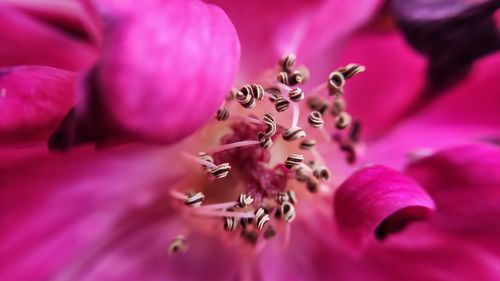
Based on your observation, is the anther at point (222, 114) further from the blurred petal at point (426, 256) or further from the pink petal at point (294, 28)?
the blurred petal at point (426, 256)

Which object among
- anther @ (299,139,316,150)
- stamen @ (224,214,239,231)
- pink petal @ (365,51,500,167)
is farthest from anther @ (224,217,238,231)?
pink petal @ (365,51,500,167)

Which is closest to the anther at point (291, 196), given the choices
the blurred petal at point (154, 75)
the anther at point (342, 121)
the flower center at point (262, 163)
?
the flower center at point (262, 163)

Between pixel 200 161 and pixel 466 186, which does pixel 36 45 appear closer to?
pixel 200 161

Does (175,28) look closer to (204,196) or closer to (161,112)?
(161,112)

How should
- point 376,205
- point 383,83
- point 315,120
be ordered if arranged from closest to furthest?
point 376,205, point 315,120, point 383,83

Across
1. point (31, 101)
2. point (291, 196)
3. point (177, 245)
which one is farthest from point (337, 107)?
point (31, 101)

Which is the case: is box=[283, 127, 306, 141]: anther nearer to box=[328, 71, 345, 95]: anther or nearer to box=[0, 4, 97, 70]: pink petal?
box=[328, 71, 345, 95]: anther
